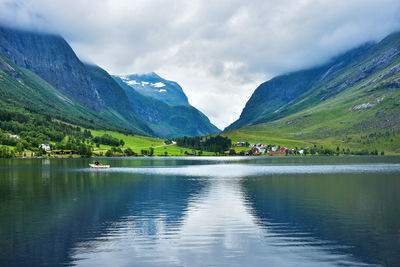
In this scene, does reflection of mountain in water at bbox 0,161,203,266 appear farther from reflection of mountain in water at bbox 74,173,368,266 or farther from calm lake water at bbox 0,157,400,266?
reflection of mountain in water at bbox 74,173,368,266

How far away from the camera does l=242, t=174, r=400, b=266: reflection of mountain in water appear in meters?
34.2

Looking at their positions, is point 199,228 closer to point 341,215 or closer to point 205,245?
point 205,245

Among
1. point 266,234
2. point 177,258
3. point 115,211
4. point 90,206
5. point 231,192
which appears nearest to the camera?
point 177,258

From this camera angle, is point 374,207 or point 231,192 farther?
point 231,192

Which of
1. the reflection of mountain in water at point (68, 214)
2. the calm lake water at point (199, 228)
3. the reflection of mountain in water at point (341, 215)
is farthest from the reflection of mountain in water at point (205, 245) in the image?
the reflection of mountain in water at point (341, 215)

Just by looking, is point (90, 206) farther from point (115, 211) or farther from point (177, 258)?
point (177, 258)

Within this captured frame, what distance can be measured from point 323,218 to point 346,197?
71.9 ft

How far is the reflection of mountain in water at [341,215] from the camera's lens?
112 feet

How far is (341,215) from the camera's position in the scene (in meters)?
49.5

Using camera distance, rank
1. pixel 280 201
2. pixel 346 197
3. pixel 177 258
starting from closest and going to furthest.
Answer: pixel 177 258 → pixel 280 201 → pixel 346 197

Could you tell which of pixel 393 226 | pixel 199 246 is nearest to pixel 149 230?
pixel 199 246

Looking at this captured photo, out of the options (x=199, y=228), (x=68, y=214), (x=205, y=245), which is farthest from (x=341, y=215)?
(x=68, y=214)

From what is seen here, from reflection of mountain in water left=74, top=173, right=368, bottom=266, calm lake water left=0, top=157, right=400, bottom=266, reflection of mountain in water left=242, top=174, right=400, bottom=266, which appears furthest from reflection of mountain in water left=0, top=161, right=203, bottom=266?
reflection of mountain in water left=242, top=174, right=400, bottom=266

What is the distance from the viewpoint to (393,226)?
42250 mm
